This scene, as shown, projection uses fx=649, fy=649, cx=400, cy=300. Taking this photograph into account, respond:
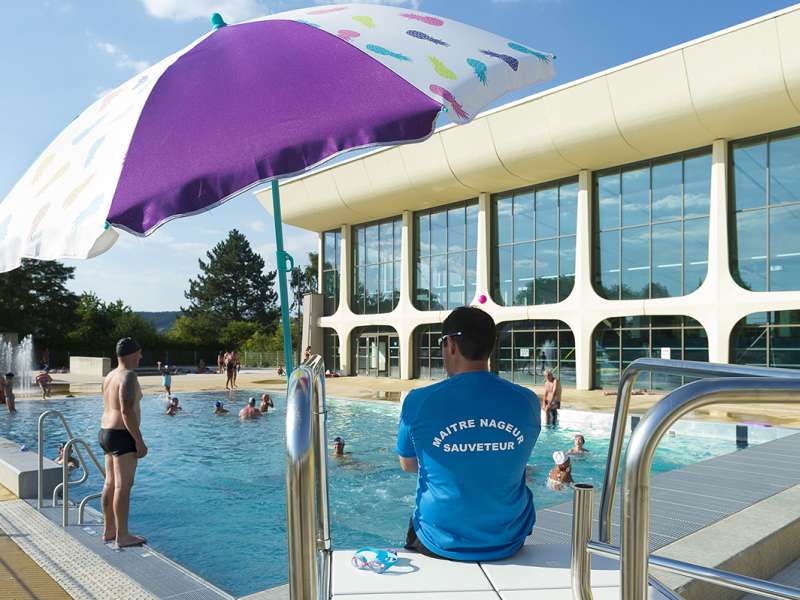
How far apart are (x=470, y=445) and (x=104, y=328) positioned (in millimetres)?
56652

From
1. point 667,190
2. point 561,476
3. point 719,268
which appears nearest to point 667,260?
point 719,268

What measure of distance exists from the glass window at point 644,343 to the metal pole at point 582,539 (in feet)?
68.1

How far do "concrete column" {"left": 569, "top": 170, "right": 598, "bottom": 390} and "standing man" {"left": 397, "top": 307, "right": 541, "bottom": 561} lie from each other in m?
22.2

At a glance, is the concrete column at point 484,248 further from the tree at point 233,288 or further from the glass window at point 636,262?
the tree at point 233,288

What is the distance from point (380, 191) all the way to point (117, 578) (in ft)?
85.0

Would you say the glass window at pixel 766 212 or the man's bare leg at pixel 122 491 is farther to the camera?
the glass window at pixel 766 212

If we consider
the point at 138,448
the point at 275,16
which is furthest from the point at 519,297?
the point at 275,16

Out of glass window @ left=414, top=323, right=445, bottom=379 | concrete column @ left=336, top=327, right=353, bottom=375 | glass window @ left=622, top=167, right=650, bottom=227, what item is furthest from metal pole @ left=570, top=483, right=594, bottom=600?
concrete column @ left=336, top=327, right=353, bottom=375

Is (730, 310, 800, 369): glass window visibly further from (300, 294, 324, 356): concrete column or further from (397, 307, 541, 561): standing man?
(300, 294, 324, 356): concrete column

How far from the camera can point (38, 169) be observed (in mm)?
3254

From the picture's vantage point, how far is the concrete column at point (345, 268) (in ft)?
113

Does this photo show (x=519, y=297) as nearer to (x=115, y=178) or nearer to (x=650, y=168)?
(x=650, y=168)

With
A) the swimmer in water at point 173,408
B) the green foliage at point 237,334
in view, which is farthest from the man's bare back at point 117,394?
the green foliage at point 237,334

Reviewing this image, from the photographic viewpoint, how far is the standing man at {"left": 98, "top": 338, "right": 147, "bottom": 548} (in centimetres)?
536
